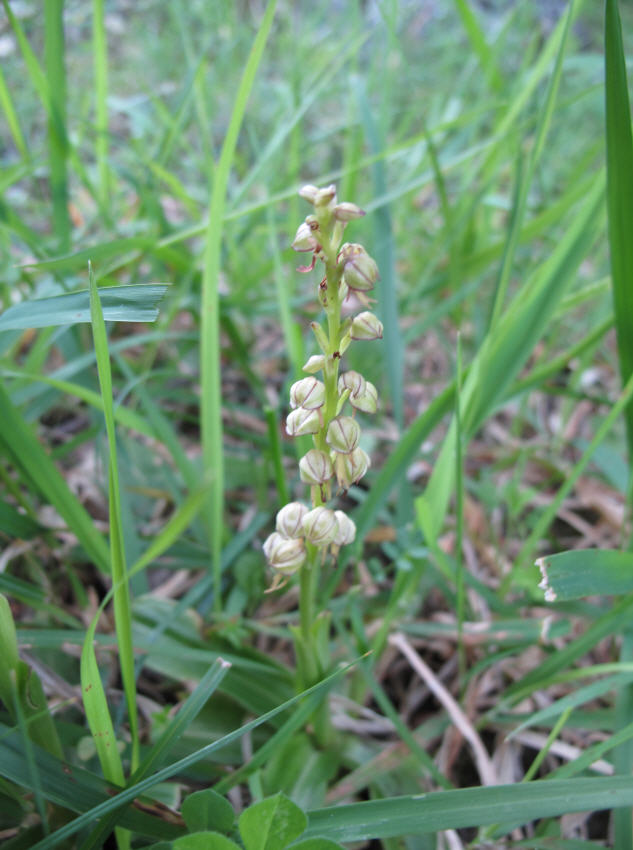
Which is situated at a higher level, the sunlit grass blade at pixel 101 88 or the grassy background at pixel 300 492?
the sunlit grass blade at pixel 101 88

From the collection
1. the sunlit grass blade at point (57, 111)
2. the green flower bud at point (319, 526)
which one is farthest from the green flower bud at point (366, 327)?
the sunlit grass blade at point (57, 111)

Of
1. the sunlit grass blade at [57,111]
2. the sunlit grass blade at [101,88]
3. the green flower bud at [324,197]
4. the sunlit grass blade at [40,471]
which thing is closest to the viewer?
the green flower bud at [324,197]

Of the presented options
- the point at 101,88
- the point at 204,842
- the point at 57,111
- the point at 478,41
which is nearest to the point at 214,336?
the point at 57,111

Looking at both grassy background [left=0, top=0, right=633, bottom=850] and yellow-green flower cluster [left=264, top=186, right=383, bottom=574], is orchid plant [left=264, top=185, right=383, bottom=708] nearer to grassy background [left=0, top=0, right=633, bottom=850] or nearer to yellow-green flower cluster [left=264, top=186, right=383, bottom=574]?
yellow-green flower cluster [left=264, top=186, right=383, bottom=574]

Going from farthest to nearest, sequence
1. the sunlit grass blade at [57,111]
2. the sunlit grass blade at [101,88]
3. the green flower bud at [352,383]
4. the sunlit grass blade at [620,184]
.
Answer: the sunlit grass blade at [101,88] < the sunlit grass blade at [57,111] < the sunlit grass blade at [620,184] < the green flower bud at [352,383]

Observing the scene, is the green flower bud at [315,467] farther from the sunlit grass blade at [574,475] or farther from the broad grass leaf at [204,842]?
the sunlit grass blade at [574,475]

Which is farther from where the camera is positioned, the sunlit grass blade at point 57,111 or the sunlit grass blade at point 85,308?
the sunlit grass blade at point 57,111

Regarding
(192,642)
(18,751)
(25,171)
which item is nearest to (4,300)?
(25,171)
